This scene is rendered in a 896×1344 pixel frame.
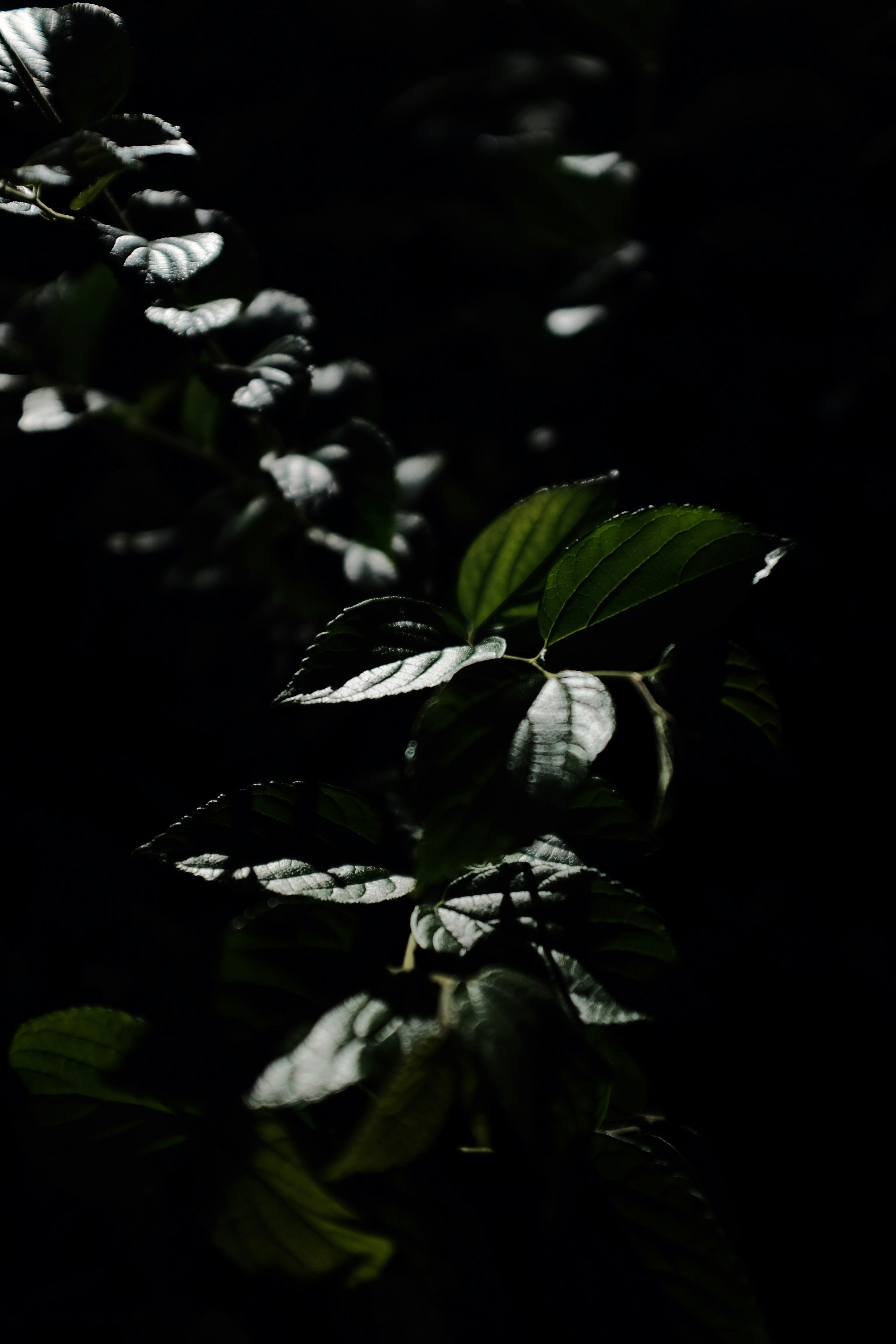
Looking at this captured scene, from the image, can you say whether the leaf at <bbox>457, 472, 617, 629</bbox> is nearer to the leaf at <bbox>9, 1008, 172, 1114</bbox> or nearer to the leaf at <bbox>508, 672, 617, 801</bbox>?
the leaf at <bbox>508, 672, 617, 801</bbox>

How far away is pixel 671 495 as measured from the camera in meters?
0.81

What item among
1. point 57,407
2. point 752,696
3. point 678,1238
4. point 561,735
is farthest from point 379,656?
point 57,407

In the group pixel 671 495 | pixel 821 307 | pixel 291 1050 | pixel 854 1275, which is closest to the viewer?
pixel 291 1050

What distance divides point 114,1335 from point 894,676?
836 millimetres

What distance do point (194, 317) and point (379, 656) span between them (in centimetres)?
22

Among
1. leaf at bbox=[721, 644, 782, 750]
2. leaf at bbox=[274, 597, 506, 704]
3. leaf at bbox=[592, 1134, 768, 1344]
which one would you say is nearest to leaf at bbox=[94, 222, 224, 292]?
leaf at bbox=[274, 597, 506, 704]

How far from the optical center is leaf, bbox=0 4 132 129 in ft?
1.63

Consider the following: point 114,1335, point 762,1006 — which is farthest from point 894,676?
point 114,1335

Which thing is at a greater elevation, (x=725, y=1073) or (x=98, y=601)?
(x=98, y=601)

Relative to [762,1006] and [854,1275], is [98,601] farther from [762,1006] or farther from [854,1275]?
[854,1275]

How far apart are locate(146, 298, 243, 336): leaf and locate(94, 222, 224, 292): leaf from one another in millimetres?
23

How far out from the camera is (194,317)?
1.64 ft

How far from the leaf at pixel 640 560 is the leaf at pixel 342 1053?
0.70ft

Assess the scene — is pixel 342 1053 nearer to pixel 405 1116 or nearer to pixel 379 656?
pixel 405 1116
